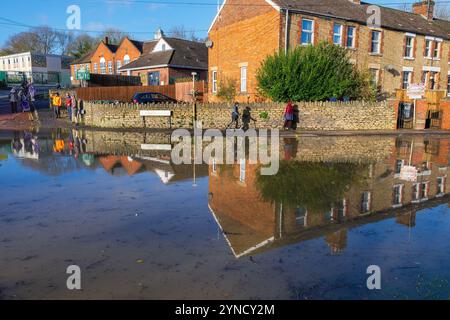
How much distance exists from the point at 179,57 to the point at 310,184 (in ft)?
111

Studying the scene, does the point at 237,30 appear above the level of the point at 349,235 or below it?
above

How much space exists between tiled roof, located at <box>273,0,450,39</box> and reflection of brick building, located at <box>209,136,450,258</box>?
56.9ft

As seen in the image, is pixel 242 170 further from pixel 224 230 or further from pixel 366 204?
pixel 224 230

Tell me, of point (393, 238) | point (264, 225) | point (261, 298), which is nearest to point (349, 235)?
point (393, 238)

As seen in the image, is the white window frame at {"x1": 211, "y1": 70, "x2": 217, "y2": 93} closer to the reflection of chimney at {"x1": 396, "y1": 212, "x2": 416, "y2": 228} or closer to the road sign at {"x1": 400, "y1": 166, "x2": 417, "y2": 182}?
the road sign at {"x1": 400, "y1": 166, "x2": 417, "y2": 182}

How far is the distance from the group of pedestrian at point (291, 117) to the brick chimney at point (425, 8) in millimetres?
22041

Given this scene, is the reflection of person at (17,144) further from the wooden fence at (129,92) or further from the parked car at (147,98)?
the wooden fence at (129,92)

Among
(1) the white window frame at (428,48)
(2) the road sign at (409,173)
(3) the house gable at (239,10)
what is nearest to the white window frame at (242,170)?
(2) the road sign at (409,173)

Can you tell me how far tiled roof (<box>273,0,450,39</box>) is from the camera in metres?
25.3

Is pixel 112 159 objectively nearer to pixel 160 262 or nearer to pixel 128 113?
pixel 160 262

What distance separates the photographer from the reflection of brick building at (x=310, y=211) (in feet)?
18.8

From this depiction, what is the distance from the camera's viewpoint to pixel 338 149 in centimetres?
1481

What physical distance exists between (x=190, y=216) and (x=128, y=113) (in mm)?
16917

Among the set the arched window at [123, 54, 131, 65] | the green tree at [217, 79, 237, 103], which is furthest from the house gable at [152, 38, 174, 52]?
the green tree at [217, 79, 237, 103]
